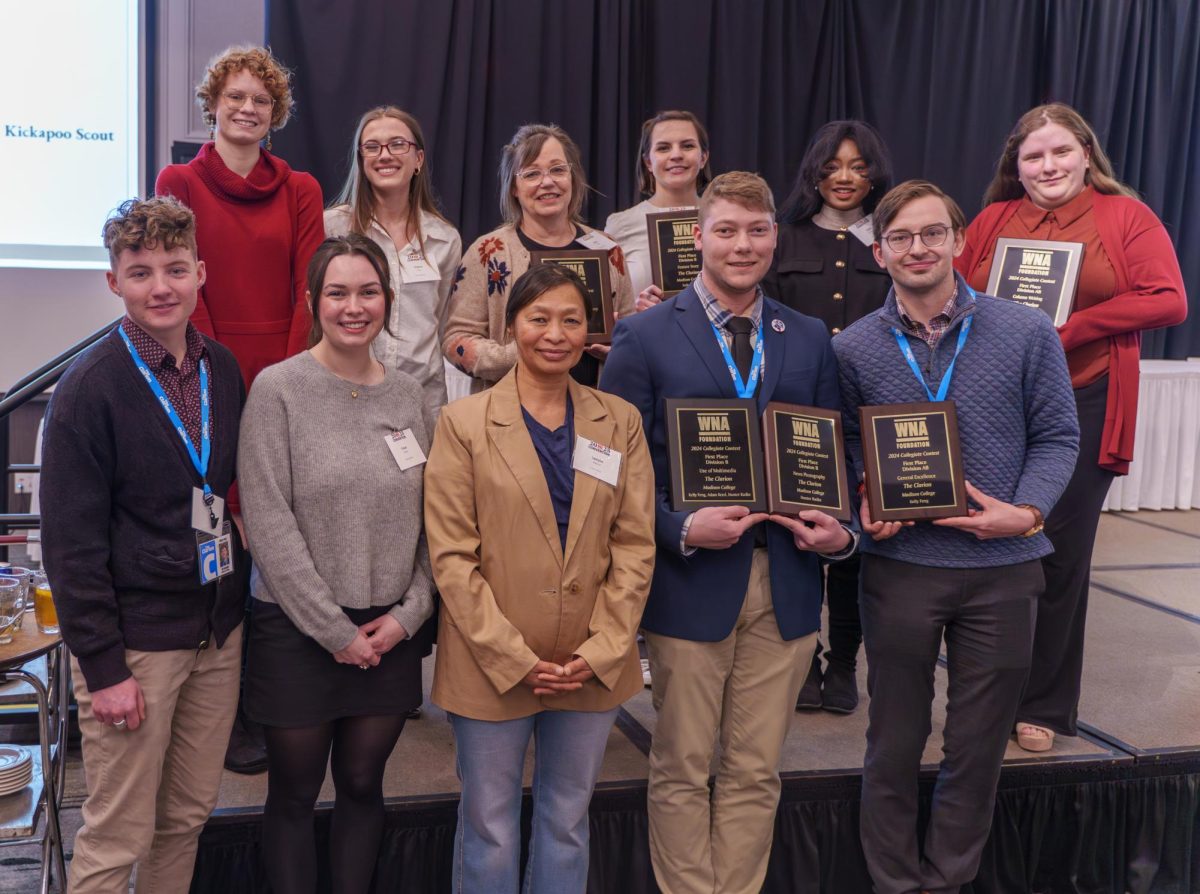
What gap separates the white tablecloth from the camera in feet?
22.6

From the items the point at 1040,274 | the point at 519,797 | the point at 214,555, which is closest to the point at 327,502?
the point at 214,555

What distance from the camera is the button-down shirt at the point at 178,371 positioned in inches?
82.0

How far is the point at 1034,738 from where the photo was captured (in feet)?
10.6

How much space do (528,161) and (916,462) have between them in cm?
131

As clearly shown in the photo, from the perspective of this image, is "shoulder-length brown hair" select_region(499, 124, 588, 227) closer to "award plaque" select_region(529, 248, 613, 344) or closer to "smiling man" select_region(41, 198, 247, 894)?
"award plaque" select_region(529, 248, 613, 344)

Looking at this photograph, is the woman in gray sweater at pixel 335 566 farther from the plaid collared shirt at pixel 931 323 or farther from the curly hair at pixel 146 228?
the plaid collared shirt at pixel 931 323

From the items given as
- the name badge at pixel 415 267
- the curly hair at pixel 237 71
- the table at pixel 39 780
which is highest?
the curly hair at pixel 237 71

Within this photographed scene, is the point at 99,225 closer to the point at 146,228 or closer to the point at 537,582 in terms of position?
the point at 146,228

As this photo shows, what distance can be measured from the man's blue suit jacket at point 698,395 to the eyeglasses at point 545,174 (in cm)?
66

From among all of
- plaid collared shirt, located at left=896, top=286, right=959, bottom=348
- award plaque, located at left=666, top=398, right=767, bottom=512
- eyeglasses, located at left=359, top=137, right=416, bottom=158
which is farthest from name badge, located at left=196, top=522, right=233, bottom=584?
plaid collared shirt, located at left=896, top=286, right=959, bottom=348

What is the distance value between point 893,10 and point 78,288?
4686 mm

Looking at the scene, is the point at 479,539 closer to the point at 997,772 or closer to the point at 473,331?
the point at 473,331

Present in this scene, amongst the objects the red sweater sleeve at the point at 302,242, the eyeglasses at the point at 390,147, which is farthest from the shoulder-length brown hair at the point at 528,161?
the red sweater sleeve at the point at 302,242

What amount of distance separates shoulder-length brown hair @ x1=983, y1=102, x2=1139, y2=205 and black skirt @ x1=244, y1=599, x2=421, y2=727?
2.22 metres
